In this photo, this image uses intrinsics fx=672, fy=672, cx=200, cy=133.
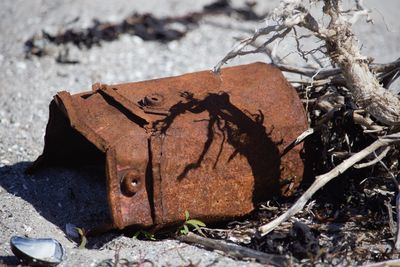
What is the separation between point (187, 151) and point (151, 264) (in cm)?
55

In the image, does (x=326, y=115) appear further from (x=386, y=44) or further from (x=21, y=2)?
(x=21, y=2)

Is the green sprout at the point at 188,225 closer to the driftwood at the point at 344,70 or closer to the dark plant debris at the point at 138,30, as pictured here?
the driftwood at the point at 344,70

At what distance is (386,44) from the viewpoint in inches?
257

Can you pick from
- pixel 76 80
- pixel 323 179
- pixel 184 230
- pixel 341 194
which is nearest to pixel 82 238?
A: pixel 184 230

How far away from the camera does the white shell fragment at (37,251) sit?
113 inches

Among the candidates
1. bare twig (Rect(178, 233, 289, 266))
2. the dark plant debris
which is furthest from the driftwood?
the dark plant debris

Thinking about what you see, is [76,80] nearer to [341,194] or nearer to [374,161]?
[341,194]

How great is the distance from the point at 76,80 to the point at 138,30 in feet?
3.57

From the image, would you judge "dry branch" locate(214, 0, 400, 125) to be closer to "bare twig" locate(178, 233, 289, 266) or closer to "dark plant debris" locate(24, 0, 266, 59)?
"bare twig" locate(178, 233, 289, 266)

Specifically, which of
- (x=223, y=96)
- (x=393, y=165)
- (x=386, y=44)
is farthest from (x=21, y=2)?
(x=393, y=165)

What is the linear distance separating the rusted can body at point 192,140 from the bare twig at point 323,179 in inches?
12.7

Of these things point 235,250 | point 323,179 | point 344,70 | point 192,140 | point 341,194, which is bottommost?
point 235,250

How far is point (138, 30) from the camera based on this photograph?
6242 millimetres

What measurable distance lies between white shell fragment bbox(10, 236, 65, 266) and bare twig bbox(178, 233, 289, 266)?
1.90ft
